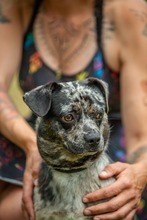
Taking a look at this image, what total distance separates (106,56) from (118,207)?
2.44ft

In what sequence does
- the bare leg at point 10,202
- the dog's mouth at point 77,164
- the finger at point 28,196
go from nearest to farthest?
the dog's mouth at point 77,164 < the finger at point 28,196 < the bare leg at point 10,202

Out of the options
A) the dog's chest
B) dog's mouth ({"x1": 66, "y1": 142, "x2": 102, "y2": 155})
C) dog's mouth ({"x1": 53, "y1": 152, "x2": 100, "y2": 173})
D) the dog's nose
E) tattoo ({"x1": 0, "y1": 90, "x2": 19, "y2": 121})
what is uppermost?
the dog's nose

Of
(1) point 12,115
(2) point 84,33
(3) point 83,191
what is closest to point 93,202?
(3) point 83,191

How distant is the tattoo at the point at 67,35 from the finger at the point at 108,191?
759mm

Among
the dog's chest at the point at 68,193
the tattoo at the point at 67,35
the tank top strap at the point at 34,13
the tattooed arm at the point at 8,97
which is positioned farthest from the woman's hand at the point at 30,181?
the tank top strap at the point at 34,13

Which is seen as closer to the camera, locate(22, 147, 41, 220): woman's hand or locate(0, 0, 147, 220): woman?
locate(22, 147, 41, 220): woman's hand

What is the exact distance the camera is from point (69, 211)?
85.3 inches

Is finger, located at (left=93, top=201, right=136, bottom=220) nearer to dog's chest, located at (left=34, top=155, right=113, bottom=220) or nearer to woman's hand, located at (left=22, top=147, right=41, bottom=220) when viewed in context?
dog's chest, located at (left=34, top=155, right=113, bottom=220)

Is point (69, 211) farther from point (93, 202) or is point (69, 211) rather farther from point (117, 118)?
point (117, 118)

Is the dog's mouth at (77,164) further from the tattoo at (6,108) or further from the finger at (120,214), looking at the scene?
the tattoo at (6,108)

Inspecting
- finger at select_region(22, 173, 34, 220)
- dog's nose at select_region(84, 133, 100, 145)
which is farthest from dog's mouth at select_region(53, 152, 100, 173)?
finger at select_region(22, 173, 34, 220)

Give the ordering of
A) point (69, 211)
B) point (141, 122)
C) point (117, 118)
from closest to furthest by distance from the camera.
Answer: point (69, 211) → point (141, 122) → point (117, 118)

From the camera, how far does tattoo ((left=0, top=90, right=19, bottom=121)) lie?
2748 millimetres

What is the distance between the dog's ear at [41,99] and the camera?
2.09 metres
